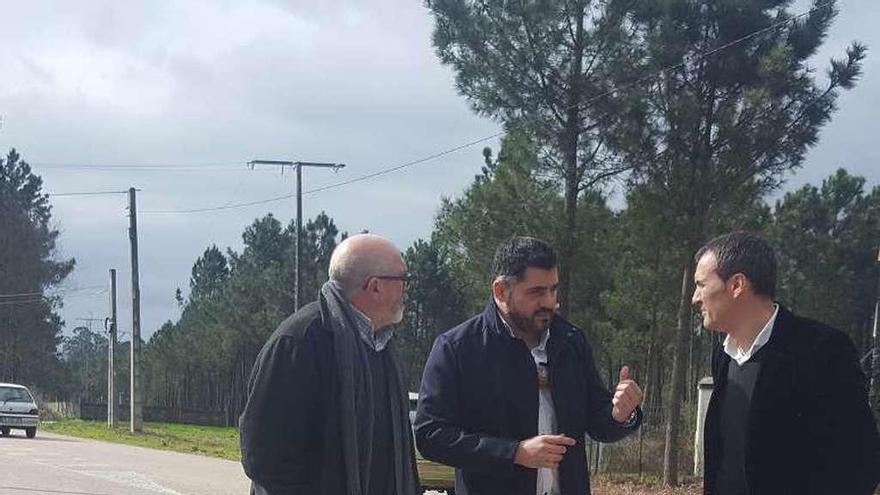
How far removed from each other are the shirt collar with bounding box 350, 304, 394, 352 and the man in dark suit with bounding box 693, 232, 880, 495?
117 cm

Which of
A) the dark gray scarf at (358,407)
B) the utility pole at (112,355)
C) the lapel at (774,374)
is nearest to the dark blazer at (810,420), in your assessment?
the lapel at (774,374)

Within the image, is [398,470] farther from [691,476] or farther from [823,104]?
[691,476]

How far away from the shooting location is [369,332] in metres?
4.32

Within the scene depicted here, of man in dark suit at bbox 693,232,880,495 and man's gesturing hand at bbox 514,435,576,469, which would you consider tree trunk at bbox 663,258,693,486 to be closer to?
man's gesturing hand at bbox 514,435,576,469

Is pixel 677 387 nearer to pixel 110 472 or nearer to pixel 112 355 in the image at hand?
pixel 110 472

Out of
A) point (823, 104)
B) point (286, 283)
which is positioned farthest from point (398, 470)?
point (286, 283)

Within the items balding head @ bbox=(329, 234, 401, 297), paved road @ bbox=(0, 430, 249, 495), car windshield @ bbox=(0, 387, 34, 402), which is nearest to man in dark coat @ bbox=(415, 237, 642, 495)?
balding head @ bbox=(329, 234, 401, 297)

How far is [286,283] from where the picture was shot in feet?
200

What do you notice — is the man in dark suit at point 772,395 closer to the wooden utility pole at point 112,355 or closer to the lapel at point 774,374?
the lapel at point 774,374

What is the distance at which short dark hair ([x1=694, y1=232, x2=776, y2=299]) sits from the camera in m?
3.70

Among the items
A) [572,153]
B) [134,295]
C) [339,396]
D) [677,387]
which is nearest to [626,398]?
[339,396]

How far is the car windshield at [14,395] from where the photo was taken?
3183 centimetres

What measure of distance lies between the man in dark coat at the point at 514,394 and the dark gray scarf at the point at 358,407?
9 cm

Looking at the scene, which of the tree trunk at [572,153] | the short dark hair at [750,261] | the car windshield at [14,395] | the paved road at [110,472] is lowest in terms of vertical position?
the paved road at [110,472]
